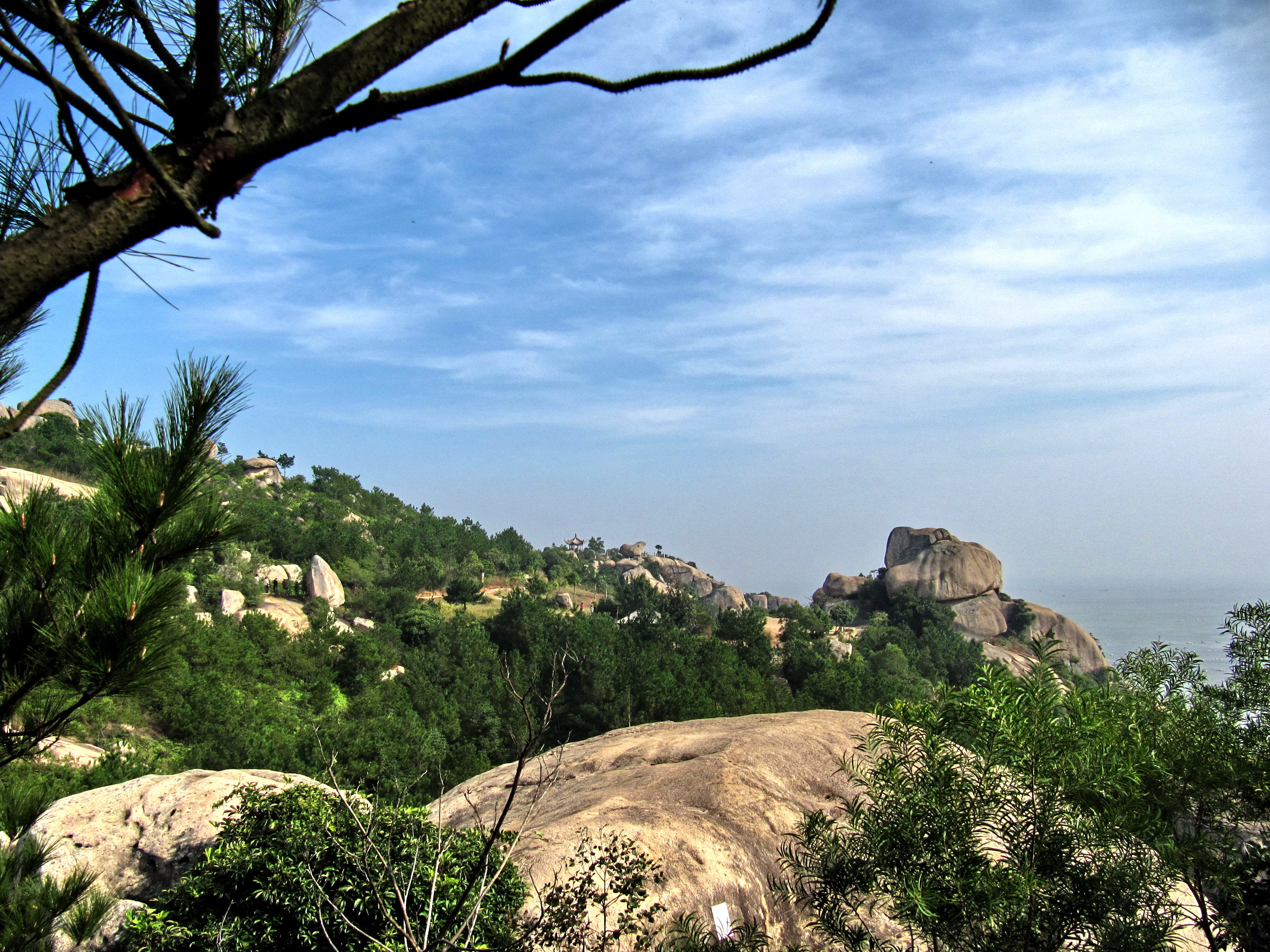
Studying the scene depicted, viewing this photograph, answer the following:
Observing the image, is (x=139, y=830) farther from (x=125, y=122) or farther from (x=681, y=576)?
(x=681, y=576)

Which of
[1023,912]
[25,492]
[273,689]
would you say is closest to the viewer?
[25,492]

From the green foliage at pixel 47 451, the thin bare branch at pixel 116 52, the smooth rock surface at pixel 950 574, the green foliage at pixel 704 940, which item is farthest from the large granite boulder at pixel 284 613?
the smooth rock surface at pixel 950 574

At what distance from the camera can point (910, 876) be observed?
4133 millimetres

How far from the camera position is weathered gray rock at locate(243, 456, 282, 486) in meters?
60.2

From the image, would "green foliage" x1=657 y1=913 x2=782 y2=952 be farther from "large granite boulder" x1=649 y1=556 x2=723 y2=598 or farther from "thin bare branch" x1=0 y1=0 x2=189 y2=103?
"large granite boulder" x1=649 y1=556 x2=723 y2=598

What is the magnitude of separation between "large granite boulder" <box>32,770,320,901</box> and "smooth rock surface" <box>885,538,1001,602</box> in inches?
2346

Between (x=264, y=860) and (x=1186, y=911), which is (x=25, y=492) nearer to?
(x=264, y=860)

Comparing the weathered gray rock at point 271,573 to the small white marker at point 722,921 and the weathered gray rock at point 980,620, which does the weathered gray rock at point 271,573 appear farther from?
the weathered gray rock at point 980,620

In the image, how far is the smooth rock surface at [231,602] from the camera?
3225 centimetres

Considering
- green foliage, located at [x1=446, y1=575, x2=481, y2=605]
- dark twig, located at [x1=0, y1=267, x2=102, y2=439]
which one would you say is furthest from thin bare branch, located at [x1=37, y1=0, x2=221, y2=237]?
green foliage, located at [x1=446, y1=575, x2=481, y2=605]

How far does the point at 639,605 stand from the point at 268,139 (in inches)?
1926

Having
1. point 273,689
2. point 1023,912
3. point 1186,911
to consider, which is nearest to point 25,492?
point 1023,912

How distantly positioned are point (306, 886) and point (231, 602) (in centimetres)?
3087

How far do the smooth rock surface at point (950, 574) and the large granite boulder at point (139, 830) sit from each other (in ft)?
195
